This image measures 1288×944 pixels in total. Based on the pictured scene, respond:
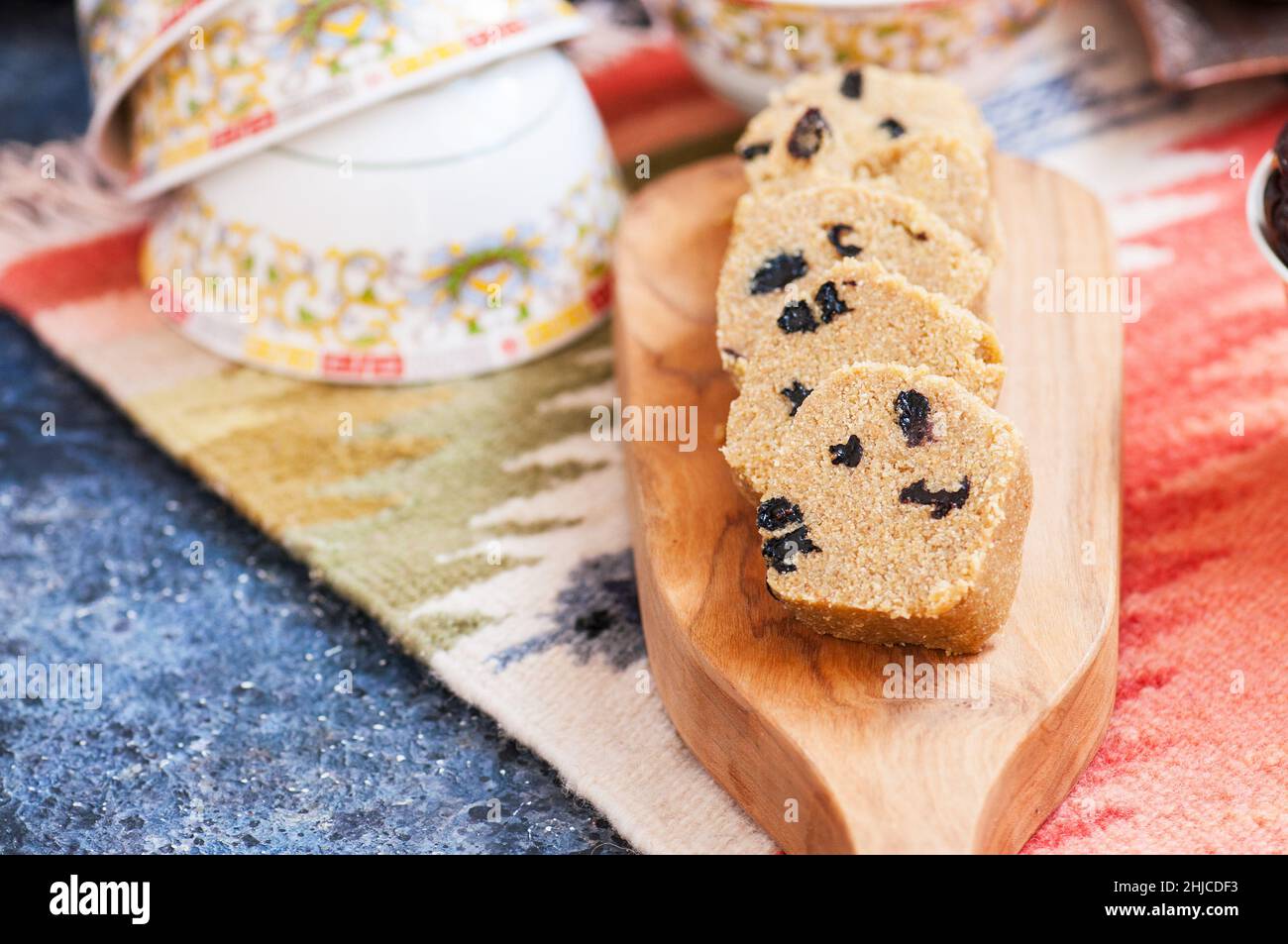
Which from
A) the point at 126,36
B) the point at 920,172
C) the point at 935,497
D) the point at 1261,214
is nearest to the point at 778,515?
the point at 935,497

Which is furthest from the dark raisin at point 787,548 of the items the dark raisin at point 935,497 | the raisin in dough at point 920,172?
the raisin in dough at point 920,172

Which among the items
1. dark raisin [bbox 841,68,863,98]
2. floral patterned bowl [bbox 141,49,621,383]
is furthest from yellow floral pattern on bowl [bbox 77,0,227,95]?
dark raisin [bbox 841,68,863,98]

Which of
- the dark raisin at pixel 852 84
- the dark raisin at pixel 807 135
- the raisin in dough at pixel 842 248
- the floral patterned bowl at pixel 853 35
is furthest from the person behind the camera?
the floral patterned bowl at pixel 853 35

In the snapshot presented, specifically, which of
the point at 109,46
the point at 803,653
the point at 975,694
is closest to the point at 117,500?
the point at 109,46

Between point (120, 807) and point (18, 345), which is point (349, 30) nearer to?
point (18, 345)

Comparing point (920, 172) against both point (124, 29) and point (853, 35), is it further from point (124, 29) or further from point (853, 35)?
point (124, 29)

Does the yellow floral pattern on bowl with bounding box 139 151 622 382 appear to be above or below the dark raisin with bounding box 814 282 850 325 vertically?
below

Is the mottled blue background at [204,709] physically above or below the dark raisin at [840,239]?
below

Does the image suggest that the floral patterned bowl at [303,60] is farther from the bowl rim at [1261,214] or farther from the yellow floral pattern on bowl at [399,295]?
the bowl rim at [1261,214]

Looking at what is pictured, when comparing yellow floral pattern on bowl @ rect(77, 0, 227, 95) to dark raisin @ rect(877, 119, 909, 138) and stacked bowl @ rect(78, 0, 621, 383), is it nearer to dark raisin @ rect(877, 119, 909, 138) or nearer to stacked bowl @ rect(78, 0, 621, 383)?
stacked bowl @ rect(78, 0, 621, 383)
